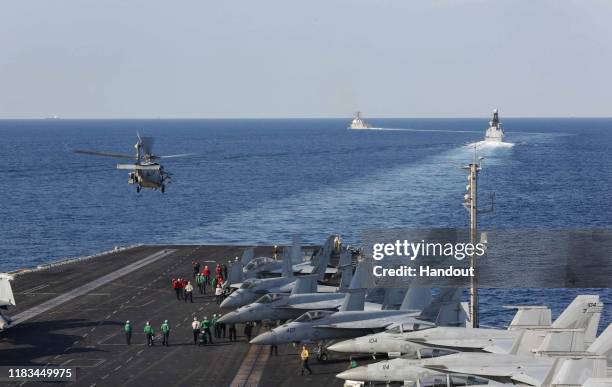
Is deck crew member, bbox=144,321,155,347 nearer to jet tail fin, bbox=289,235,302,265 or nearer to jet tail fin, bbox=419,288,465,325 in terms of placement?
Result: jet tail fin, bbox=419,288,465,325

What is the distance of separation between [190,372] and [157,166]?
34066 mm

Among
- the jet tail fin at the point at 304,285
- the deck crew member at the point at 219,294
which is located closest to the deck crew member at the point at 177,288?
the deck crew member at the point at 219,294

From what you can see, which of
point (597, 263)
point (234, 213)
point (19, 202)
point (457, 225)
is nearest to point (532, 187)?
point (457, 225)

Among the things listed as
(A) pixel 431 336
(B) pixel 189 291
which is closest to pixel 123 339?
(B) pixel 189 291

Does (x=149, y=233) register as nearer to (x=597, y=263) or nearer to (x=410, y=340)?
(x=597, y=263)

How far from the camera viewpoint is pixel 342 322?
49906 mm

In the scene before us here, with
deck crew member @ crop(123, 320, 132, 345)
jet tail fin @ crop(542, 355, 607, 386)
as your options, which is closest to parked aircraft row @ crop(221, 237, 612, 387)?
jet tail fin @ crop(542, 355, 607, 386)

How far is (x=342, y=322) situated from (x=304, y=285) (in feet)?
25.9

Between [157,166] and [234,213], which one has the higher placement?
[157,166]

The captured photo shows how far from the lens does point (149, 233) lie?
127m

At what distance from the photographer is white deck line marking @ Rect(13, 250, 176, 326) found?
192ft

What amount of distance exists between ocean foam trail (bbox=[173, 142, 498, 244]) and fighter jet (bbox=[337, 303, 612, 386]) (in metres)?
67.6

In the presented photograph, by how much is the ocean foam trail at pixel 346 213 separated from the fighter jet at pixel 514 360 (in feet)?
222

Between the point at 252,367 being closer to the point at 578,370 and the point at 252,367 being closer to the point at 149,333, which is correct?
the point at 149,333
